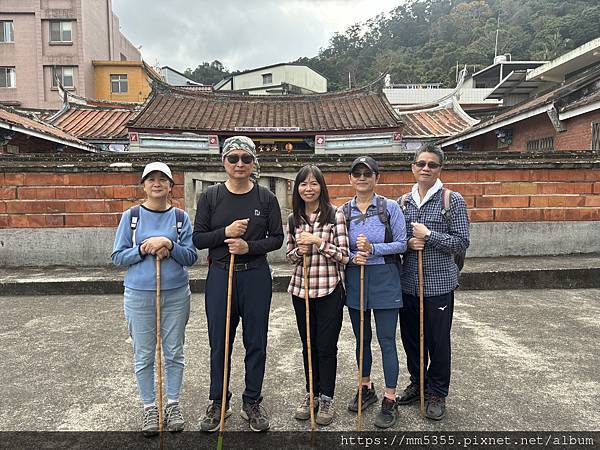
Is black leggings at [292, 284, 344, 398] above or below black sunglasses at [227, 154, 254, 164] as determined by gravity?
below

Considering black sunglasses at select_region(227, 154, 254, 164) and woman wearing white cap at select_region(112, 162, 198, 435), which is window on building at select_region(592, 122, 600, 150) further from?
woman wearing white cap at select_region(112, 162, 198, 435)

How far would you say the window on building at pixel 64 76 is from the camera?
88.7 feet

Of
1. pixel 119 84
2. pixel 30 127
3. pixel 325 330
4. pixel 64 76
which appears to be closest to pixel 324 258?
pixel 325 330

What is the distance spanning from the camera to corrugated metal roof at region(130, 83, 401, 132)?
12.0m

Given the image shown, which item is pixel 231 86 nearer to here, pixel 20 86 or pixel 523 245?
pixel 20 86

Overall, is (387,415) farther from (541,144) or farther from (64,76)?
(64,76)

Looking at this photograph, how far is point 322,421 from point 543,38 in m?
53.8

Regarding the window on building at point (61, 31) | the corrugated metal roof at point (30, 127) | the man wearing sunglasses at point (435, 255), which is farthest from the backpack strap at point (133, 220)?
the window on building at point (61, 31)

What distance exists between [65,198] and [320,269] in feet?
17.1

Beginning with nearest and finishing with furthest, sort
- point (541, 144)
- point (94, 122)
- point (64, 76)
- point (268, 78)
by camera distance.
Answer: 1. point (541, 144)
2. point (94, 122)
3. point (64, 76)
4. point (268, 78)

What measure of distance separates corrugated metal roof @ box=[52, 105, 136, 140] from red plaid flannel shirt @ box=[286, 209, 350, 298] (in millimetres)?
12336

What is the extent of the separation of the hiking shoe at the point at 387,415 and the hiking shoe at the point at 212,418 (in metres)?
0.97

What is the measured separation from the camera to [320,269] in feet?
8.79

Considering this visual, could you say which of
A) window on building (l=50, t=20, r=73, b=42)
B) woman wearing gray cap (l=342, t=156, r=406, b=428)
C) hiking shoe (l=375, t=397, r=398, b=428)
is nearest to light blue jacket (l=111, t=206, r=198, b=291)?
woman wearing gray cap (l=342, t=156, r=406, b=428)
